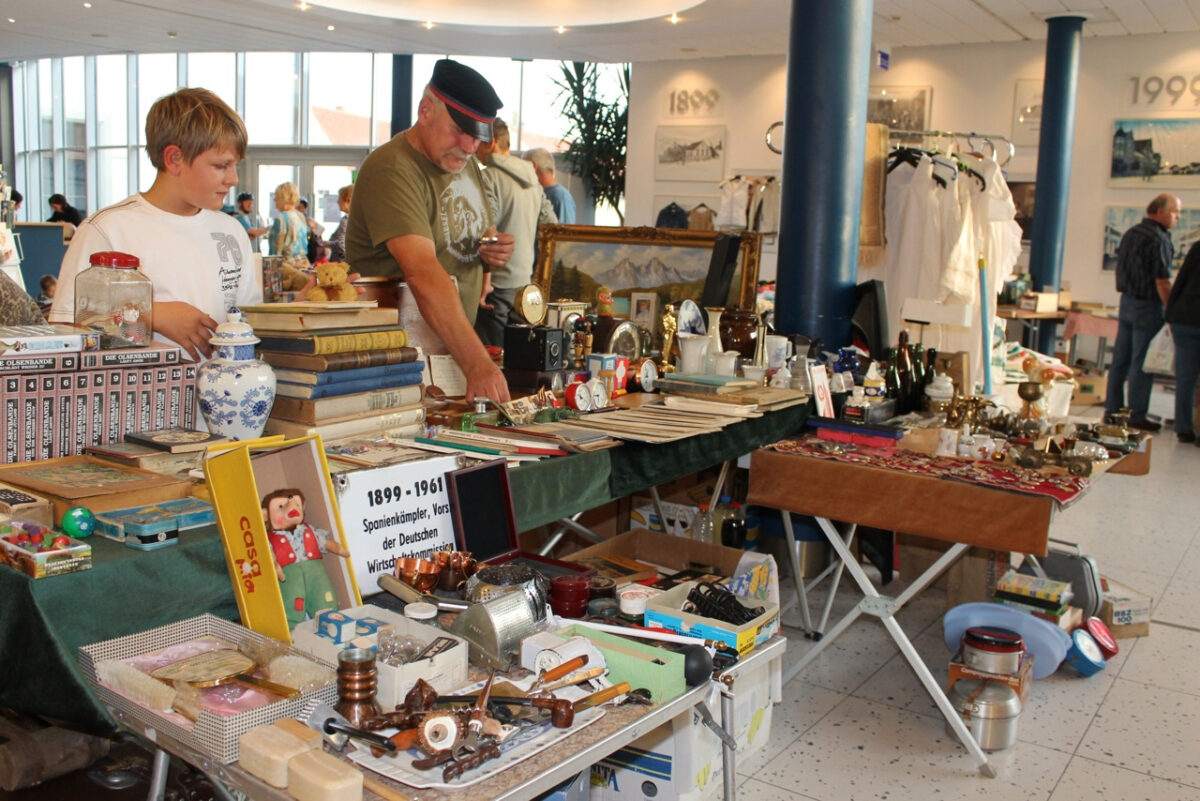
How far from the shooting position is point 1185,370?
317 inches

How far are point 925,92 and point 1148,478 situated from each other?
19.4ft

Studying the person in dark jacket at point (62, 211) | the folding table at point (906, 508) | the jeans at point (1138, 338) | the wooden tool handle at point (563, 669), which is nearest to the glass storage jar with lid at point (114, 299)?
the wooden tool handle at point (563, 669)

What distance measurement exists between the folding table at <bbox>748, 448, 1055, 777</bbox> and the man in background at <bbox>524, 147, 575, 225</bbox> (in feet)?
12.1

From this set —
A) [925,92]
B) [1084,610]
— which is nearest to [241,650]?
[1084,610]

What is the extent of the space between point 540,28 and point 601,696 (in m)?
10.1

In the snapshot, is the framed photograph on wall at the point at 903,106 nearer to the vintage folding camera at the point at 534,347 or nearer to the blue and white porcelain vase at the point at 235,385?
the vintage folding camera at the point at 534,347

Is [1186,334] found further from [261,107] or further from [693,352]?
[261,107]

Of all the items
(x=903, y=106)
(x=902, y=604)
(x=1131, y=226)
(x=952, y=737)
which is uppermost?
(x=903, y=106)

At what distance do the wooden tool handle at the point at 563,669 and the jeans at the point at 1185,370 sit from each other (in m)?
7.74

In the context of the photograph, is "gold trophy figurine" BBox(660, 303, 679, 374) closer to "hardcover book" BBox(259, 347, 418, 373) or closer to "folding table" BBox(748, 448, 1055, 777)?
"folding table" BBox(748, 448, 1055, 777)

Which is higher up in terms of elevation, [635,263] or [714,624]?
[635,263]

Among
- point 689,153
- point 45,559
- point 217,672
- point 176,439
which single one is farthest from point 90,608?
point 689,153

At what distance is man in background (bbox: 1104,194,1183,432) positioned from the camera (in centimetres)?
821

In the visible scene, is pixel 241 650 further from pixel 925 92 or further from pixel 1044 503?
pixel 925 92
